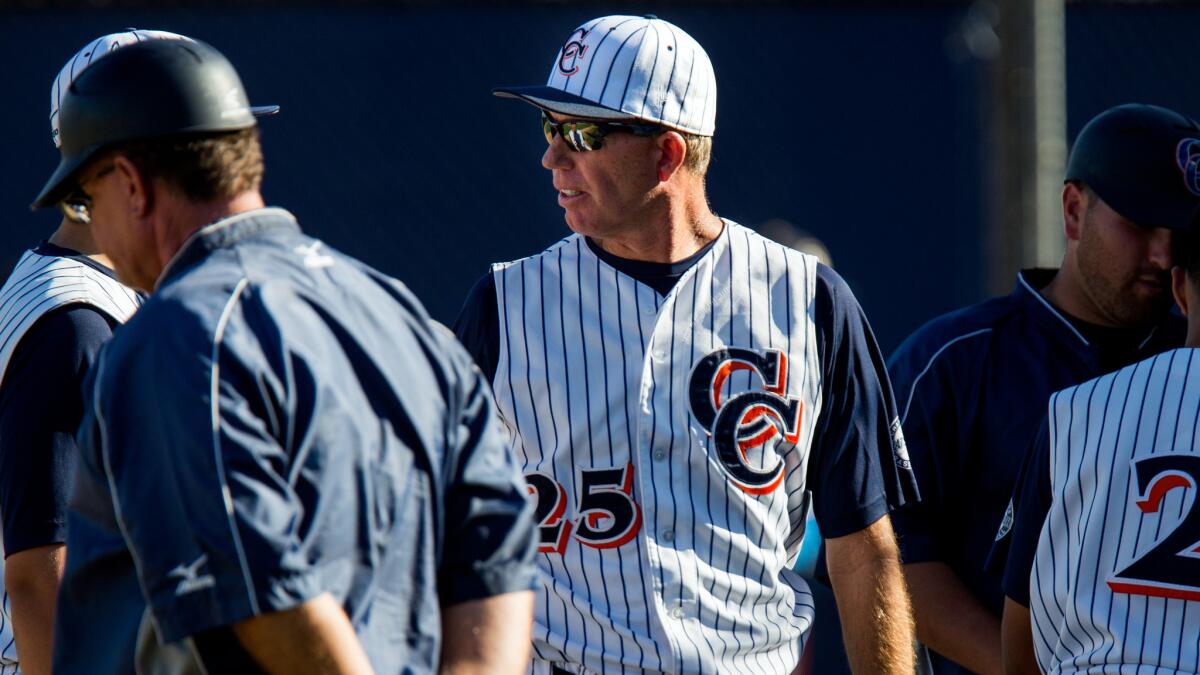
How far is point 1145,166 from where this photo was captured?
3516mm

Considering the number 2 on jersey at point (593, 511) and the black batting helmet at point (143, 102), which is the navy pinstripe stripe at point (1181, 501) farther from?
the black batting helmet at point (143, 102)

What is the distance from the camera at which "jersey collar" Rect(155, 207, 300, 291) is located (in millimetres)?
2010

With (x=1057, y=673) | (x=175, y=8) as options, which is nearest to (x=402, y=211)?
(x=175, y=8)

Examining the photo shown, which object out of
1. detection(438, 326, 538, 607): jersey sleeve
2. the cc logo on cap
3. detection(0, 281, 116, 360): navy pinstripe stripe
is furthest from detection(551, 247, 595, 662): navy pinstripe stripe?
the cc logo on cap

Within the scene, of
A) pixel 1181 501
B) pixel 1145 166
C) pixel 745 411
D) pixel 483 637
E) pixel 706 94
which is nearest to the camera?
pixel 483 637

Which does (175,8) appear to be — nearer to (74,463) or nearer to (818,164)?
(818,164)

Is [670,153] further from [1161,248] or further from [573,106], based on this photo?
[1161,248]

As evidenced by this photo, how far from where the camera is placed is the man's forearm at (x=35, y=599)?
2.80 meters

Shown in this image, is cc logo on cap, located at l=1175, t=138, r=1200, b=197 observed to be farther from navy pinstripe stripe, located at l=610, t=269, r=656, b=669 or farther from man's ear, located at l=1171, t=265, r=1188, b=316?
navy pinstripe stripe, located at l=610, t=269, r=656, b=669

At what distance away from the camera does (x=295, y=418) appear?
1.87 m

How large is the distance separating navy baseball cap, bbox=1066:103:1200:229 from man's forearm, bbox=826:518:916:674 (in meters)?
0.98

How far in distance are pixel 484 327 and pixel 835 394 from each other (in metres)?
0.74

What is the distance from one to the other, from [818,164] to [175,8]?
2967 mm

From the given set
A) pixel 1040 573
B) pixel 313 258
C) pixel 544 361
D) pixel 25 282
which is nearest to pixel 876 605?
pixel 1040 573
